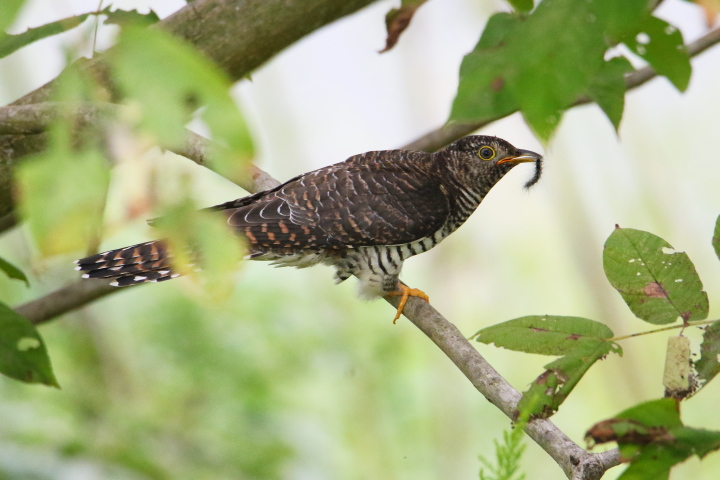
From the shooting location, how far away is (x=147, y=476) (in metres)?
2.89

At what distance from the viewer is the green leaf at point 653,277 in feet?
4.93

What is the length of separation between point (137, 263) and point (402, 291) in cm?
114

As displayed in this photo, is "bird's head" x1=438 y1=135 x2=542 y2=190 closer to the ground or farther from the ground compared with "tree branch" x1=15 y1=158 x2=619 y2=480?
farther from the ground

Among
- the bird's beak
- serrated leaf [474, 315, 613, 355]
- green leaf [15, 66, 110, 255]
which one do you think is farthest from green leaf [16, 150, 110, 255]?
the bird's beak

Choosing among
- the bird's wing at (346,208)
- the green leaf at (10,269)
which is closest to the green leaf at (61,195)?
the green leaf at (10,269)

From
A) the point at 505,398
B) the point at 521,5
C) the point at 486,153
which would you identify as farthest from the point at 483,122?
the point at 505,398

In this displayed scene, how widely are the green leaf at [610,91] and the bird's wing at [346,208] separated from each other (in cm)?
163

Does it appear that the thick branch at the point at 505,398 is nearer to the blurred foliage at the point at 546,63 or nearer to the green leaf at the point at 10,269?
the blurred foliage at the point at 546,63

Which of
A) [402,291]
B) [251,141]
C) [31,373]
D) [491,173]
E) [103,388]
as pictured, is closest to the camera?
[251,141]

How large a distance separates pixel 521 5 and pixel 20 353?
157cm

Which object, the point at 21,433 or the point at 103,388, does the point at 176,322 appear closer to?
the point at 103,388

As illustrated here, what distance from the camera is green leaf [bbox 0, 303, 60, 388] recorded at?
1885mm

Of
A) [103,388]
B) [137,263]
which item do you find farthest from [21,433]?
[103,388]

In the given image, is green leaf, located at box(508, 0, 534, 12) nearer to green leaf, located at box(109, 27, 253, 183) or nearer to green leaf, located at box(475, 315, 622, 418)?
green leaf, located at box(475, 315, 622, 418)
